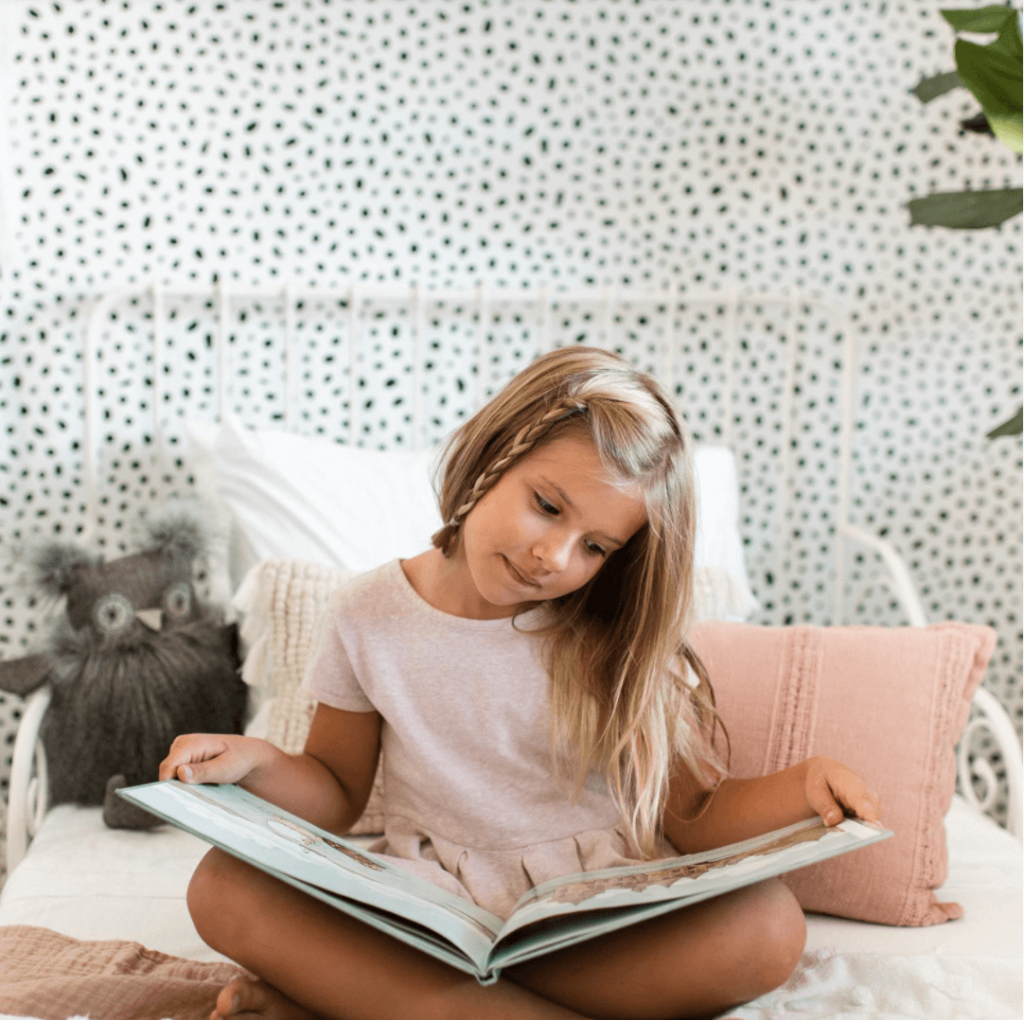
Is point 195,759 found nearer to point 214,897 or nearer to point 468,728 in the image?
point 214,897

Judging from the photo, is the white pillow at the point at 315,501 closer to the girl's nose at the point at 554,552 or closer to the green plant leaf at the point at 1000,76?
the girl's nose at the point at 554,552

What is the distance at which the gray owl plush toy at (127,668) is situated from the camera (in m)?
1.25

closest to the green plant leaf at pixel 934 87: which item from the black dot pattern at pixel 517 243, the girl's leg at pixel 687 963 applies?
the black dot pattern at pixel 517 243

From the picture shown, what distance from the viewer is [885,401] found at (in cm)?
177

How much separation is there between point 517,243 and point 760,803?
1.13m

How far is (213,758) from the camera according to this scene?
83 cm

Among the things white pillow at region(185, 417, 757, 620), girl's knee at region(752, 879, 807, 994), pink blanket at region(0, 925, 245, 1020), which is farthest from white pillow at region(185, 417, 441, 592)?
girl's knee at region(752, 879, 807, 994)

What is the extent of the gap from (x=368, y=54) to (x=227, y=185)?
0.33m

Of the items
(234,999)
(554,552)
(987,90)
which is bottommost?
(234,999)

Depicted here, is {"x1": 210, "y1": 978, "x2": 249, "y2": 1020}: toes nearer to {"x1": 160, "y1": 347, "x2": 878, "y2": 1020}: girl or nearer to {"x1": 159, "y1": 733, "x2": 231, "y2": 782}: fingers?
{"x1": 160, "y1": 347, "x2": 878, "y2": 1020}: girl

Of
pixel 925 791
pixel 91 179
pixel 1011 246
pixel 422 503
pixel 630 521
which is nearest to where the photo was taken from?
pixel 630 521

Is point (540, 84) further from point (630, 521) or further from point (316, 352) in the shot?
point (630, 521)

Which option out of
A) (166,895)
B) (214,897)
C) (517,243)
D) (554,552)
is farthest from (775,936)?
(517,243)

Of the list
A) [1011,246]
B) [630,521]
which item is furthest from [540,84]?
[630,521]
